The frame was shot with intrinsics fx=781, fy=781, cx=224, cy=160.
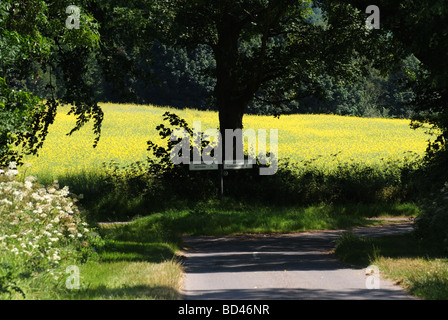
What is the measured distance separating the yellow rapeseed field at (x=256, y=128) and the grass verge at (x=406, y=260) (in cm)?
1524

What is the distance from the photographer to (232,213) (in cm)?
2541

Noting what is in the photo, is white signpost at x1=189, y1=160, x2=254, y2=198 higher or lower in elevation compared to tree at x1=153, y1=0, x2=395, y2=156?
lower

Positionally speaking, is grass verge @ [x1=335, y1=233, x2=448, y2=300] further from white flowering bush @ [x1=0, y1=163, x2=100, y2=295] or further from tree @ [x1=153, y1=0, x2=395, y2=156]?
tree @ [x1=153, y1=0, x2=395, y2=156]

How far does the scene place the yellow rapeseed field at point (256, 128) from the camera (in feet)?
132

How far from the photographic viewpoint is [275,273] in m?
13.8

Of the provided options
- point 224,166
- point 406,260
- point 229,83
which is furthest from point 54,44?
point 406,260

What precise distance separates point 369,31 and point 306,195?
6611mm

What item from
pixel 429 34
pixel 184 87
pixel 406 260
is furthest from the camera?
pixel 184 87

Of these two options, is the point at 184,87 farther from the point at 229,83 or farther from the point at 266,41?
the point at 266,41

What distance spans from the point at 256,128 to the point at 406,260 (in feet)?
155

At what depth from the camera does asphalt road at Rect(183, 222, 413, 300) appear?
36.2 feet

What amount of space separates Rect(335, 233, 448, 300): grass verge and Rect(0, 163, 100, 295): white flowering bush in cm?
517
